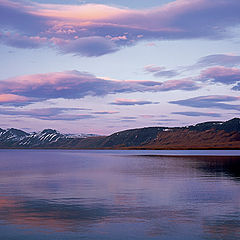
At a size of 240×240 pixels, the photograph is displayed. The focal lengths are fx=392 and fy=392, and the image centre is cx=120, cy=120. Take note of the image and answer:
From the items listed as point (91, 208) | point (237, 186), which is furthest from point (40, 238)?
point (237, 186)

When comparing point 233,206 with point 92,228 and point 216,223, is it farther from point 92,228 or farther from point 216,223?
point 92,228

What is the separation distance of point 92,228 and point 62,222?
273 centimetres

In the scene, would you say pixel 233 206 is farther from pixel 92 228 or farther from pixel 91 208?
pixel 92 228

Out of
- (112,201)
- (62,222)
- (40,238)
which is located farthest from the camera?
(112,201)

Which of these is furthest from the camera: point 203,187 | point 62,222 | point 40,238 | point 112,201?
point 203,187

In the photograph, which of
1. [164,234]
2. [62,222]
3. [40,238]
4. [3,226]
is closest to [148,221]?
[164,234]

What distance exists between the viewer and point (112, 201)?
117 ft

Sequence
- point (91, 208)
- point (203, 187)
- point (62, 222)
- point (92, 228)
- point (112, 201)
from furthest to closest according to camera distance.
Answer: point (203, 187) → point (112, 201) → point (91, 208) → point (62, 222) → point (92, 228)

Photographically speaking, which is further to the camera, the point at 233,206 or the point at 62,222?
the point at 233,206

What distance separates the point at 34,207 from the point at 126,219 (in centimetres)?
900

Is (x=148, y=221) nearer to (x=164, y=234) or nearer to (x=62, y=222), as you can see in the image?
(x=164, y=234)

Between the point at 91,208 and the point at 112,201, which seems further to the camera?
the point at 112,201

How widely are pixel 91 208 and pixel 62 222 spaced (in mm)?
5791

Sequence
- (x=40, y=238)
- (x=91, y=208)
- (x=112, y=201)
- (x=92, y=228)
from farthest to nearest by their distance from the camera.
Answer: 1. (x=112, y=201)
2. (x=91, y=208)
3. (x=92, y=228)
4. (x=40, y=238)
